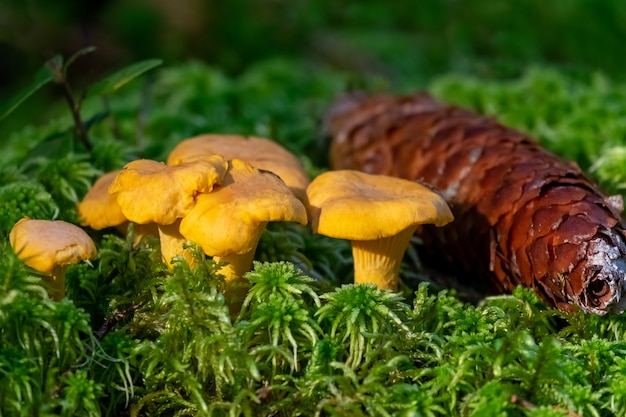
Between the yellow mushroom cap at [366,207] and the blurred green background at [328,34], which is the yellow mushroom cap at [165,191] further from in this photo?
the blurred green background at [328,34]

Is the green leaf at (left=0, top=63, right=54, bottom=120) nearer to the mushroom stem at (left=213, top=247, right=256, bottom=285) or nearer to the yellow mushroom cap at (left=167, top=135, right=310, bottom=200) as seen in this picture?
the yellow mushroom cap at (left=167, top=135, right=310, bottom=200)

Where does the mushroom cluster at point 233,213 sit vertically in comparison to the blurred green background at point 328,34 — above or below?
above

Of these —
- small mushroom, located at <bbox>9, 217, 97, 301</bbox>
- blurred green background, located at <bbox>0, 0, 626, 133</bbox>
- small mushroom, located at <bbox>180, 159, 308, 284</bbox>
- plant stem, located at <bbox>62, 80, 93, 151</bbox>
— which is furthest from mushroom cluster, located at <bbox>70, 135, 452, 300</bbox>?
blurred green background, located at <bbox>0, 0, 626, 133</bbox>

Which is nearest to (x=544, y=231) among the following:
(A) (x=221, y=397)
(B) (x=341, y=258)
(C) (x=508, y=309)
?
(C) (x=508, y=309)

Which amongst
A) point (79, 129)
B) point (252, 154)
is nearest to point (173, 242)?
point (252, 154)

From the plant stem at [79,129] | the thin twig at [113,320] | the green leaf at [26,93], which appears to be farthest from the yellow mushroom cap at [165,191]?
the plant stem at [79,129]
